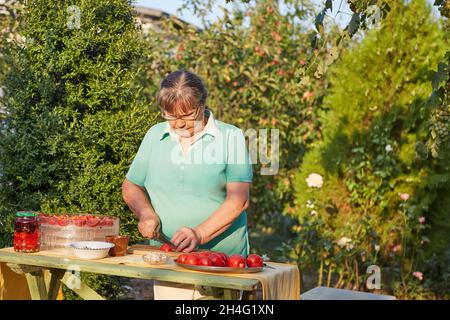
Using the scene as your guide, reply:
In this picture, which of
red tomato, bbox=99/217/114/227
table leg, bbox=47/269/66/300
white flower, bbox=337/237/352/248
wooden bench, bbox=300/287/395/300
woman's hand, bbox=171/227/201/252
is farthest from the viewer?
white flower, bbox=337/237/352/248

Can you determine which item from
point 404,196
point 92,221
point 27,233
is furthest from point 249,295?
point 404,196

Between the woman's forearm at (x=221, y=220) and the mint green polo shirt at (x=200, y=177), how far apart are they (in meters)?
0.12

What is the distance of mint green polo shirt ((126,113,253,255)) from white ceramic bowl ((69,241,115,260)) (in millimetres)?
374

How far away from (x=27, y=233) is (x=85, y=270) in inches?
15.4

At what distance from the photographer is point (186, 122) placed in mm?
3434

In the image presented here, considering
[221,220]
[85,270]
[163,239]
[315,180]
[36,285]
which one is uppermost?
[315,180]

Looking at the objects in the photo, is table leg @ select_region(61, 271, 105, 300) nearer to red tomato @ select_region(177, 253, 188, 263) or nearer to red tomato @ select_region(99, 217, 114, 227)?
red tomato @ select_region(99, 217, 114, 227)

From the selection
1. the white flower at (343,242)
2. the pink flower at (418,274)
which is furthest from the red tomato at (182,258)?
the pink flower at (418,274)

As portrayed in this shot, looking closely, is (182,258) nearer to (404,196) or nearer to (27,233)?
(27,233)

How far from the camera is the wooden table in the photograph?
291cm

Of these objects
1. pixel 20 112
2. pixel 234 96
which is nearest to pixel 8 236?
pixel 20 112

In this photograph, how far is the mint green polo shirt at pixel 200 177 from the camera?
344 cm

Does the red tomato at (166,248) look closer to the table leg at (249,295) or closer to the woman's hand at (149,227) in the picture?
the woman's hand at (149,227)

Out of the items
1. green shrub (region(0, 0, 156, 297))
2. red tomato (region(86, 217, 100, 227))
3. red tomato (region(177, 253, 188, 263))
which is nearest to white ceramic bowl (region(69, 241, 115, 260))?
red tomato (region(86, 217, 100, 227))
